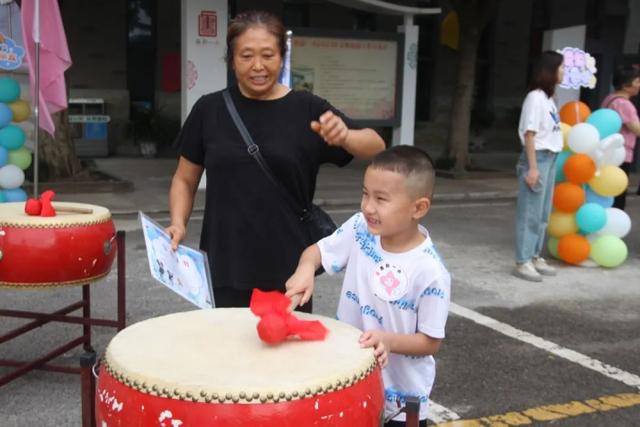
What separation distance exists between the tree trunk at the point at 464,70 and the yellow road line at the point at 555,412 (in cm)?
927

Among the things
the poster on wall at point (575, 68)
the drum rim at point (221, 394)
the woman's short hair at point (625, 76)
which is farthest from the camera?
the woman's short hair at point (625, 76)

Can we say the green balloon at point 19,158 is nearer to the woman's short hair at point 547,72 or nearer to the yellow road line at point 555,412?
the woman's short hair at point 547,72

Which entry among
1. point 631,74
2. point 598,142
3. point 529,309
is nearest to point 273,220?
point 529,309

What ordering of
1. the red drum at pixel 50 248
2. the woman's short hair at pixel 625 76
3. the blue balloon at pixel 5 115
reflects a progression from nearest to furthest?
the red drum at pixel 50 248
the woman's short hair at pixel 625 76
the blue balloon at pixel 5 115

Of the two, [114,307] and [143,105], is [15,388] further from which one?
[143,105]

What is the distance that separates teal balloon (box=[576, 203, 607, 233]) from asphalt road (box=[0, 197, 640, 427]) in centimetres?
41

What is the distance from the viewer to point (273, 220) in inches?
101

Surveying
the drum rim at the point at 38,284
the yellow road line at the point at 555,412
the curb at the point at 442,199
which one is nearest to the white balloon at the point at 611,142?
the yellow road line at the point at 555,412

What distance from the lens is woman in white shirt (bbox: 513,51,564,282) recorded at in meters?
5.67

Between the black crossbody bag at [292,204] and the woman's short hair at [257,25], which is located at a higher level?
the woman's short hair at [257,25]

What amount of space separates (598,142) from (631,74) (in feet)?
2.71

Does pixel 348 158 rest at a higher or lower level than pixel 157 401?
higher

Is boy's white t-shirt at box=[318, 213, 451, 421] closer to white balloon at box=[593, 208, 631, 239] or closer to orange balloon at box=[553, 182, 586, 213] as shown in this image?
orange balloon at box=[553, 182, 586, 213]

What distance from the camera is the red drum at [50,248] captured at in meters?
3.26
